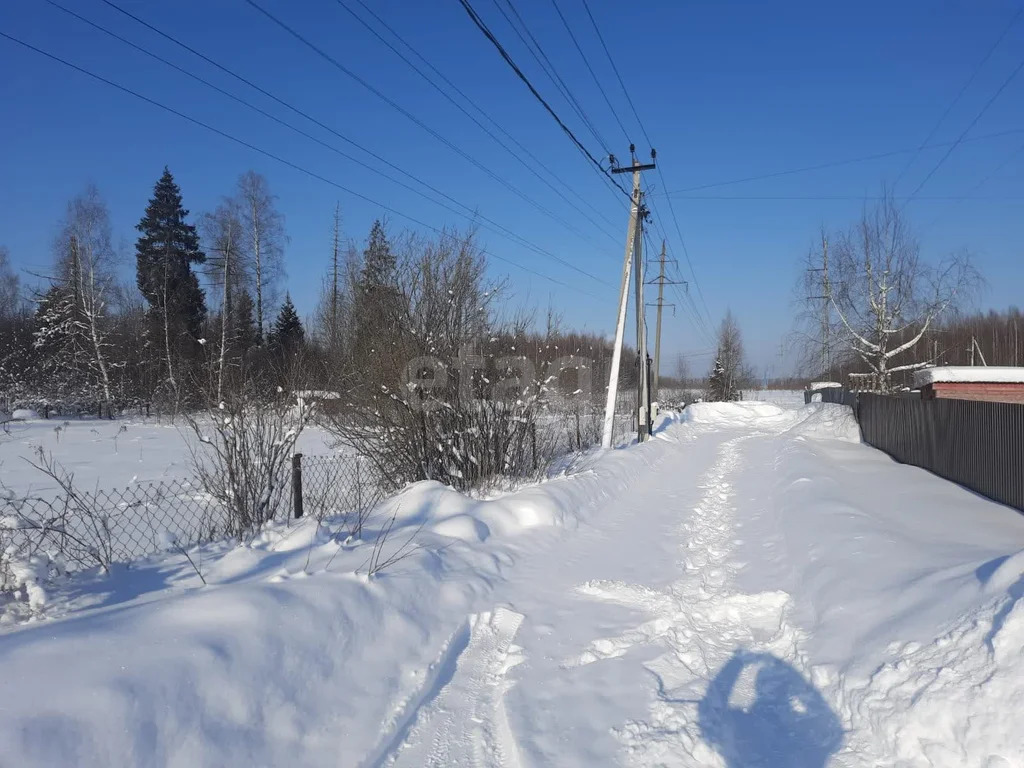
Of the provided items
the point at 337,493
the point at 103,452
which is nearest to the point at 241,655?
the point at 337,493

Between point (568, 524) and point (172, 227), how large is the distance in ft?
113

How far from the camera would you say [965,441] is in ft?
36.5

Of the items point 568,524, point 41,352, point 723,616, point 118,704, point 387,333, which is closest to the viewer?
point 118,704

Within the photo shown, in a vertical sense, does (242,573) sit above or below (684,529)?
above

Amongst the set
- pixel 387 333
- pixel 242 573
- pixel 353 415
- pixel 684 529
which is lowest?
pixel 684 529

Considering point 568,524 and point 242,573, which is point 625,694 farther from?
point 568,524

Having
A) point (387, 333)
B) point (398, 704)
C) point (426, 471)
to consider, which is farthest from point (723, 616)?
point (387, 333)

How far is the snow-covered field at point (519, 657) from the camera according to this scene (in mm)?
2600

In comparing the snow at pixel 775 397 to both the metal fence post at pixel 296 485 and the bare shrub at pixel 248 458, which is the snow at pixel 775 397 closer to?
the metal fence post at pixel 296 485

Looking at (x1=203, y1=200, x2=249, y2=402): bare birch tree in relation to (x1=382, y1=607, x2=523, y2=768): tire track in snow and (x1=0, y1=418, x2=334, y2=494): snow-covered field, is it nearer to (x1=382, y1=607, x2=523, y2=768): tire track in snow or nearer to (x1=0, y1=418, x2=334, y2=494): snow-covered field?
(x1=0, y1=418, x2=334, y2=494): snow-covered field

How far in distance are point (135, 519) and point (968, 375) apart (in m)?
19.4

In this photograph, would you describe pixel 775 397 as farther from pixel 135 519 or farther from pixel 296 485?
pixel 296 485

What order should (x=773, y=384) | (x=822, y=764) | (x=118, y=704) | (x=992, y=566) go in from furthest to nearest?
1. (x=773, y=384)
2. (x=992, y=566)
3. (x=822, y=764)
4. (x=118, y=704)

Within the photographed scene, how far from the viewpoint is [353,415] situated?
925cm
